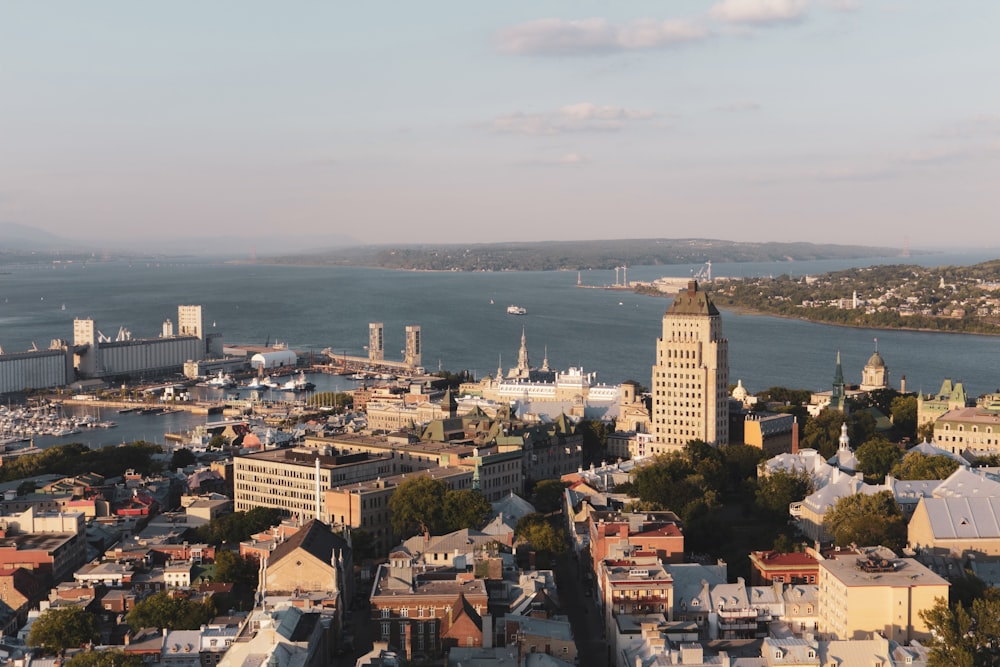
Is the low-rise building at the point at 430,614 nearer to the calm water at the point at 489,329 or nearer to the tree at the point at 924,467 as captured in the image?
the tree at the point at 924,467

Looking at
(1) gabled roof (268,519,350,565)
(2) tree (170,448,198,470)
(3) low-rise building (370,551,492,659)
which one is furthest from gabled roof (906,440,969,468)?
(2) tree (170,448,198,470)

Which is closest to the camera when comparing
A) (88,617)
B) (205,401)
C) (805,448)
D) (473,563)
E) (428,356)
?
(88,617)

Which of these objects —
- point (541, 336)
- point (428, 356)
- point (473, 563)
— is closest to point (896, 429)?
point (473, 563)

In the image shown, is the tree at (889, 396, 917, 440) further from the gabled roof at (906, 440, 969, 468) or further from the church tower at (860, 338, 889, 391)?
the church tower at (860, 338, 889, 391)

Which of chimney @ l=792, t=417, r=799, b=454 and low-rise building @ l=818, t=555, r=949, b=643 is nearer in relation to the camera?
low-rise building @ l=818, t=555, r=949, b=643

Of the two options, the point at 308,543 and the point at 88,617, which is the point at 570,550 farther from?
the point at 88,617

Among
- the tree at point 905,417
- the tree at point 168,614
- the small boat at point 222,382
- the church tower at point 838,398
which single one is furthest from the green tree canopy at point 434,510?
the small boat at point 222,382
